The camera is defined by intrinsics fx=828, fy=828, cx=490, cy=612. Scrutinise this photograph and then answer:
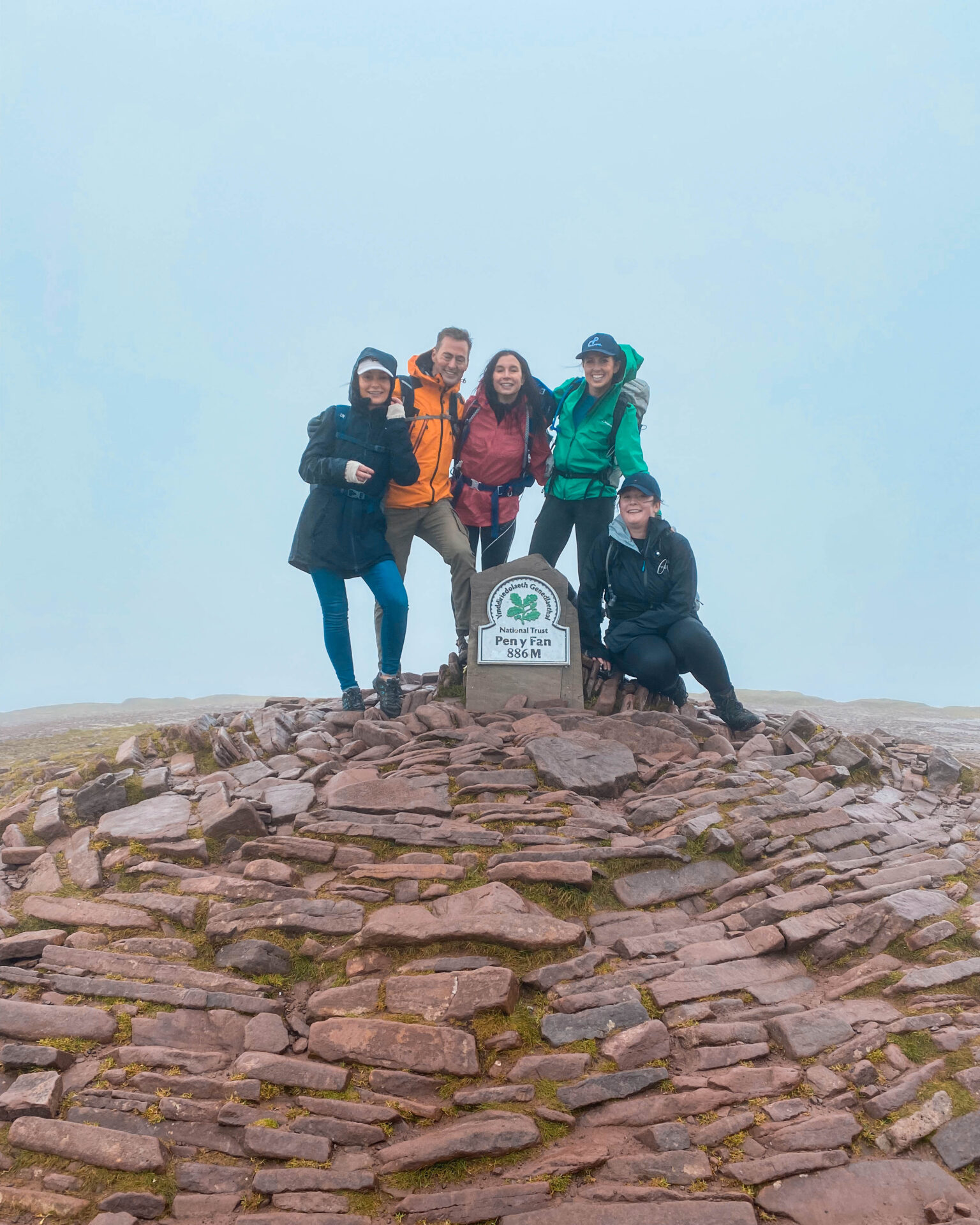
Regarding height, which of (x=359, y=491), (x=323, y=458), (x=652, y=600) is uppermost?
(x=323, y=458)

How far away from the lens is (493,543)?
10531 mm

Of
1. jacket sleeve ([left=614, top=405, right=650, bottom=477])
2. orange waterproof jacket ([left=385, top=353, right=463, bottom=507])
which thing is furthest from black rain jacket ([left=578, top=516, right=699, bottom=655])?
orange waterproof jacket ([left=385, top=353, right=463, bottom=507])

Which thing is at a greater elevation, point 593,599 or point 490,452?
point 490,452

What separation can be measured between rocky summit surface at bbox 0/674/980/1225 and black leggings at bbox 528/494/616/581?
9.06ft

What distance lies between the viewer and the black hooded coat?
9.03m

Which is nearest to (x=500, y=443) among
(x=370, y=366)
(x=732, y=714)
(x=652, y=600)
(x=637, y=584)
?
(x=370, y=366)

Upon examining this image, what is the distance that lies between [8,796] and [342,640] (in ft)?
13.0

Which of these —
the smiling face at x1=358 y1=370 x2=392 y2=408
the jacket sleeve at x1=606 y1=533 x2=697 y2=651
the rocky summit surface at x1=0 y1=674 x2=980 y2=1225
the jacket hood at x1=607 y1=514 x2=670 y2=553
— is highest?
the smiling face at x1=358 y1=370 x2=392 y2=408

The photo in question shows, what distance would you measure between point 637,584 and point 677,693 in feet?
4.85

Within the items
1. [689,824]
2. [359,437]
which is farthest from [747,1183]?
[359,437]

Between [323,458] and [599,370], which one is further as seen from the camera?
[599,370]

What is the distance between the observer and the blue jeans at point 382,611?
9320 millimetres

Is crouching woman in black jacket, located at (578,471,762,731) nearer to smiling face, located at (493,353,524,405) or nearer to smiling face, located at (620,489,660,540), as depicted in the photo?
smiling face, located at (620,489,660,540)

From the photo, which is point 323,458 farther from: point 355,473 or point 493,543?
point 493,543
